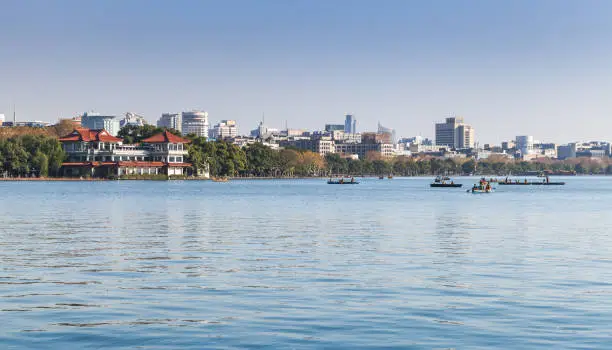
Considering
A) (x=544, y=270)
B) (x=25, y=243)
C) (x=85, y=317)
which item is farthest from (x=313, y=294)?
(x=25, y=243)

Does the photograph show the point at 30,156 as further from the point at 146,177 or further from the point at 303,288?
the point at 303,288

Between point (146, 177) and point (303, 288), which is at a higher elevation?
point (146, 177)

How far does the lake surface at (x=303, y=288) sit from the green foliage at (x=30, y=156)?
12979cm

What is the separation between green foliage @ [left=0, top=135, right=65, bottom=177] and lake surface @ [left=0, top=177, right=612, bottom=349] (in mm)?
129786

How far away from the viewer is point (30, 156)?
175875mm

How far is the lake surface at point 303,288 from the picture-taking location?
1855 cm

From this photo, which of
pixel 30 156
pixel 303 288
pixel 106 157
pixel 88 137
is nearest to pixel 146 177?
pixel 106 157

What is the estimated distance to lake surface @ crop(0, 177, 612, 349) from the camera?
60.8ft

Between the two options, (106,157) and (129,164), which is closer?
(106,157)

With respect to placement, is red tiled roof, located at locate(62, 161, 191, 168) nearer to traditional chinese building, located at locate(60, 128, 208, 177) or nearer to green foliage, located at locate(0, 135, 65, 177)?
traditional chinese building, located at locate(60, 128, 208, 177)

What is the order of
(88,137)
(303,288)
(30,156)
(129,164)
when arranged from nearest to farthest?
(303,288) < (30,156) < (88,137) < (129,164)

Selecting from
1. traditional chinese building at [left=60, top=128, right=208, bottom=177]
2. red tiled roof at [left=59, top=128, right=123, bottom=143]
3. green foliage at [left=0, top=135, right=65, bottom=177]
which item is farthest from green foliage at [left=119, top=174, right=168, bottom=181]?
green foliage at [left=0, top=135, right=65, bottom=177]

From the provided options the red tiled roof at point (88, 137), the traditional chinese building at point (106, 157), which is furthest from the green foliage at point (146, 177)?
the red tiled roof at point (88, 137)

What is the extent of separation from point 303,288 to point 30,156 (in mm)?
159350
